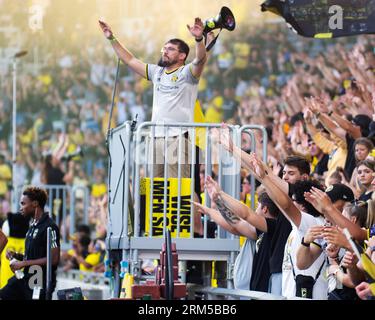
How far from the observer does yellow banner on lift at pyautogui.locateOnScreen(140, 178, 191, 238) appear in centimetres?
1103

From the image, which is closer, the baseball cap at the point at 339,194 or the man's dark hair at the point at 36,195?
the baseball cap at the point at 339,194

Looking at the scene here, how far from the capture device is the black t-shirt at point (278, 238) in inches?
393

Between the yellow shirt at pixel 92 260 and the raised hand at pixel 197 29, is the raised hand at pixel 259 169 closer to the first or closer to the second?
the raised hand at pixel 197 29

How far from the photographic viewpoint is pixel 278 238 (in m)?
10.1

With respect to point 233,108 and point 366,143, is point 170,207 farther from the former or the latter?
point 233,108

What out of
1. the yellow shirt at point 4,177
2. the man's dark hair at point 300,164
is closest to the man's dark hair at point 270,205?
the man's dark hair at point 300,164

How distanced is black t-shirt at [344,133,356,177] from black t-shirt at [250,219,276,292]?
278cm

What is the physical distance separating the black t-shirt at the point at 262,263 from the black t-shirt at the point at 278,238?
1.6 inches

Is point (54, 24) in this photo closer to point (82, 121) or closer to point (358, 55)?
point (82, 121)

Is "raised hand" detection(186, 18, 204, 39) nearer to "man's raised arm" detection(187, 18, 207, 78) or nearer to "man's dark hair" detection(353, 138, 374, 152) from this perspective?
"man's raised arm" detection(187, 18, 207, 78)

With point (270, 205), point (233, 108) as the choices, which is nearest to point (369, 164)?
point (270, 205)

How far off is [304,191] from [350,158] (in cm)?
373

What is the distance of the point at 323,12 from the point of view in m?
13.6
